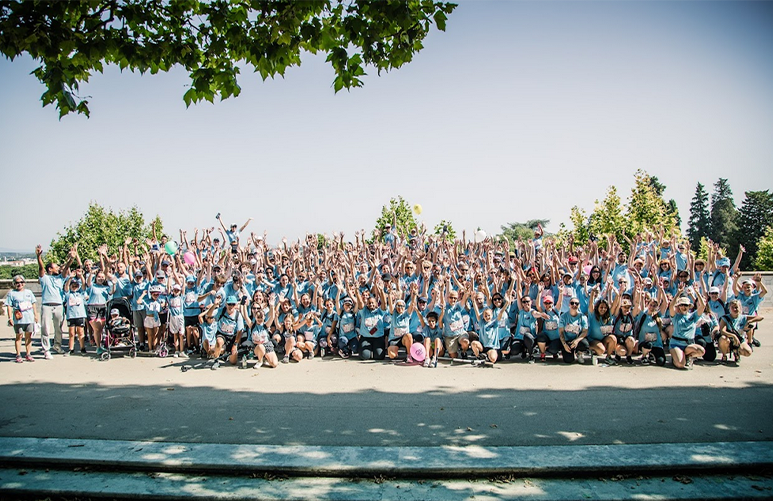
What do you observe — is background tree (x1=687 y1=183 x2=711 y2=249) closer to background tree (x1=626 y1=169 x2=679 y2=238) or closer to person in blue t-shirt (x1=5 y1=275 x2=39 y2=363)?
background tree (x1=626 y1=169 x2=679 y2=238)

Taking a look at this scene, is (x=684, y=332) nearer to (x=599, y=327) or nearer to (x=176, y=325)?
(x=599, y=327)

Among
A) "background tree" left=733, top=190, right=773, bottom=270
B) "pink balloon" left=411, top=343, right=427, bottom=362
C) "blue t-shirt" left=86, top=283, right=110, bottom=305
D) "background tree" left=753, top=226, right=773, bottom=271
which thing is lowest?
"pink balloon" left=411, top=343, right=427, bottom=362

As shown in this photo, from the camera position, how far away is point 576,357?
9.48 metres

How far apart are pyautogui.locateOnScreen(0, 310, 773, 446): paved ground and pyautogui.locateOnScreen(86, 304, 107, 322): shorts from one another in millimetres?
1677

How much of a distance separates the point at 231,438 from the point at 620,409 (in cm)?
495

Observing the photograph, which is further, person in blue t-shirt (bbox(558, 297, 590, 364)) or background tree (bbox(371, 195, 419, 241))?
background tree (bbox(371, 195, 419, 241))

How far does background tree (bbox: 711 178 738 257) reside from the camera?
63.4 m

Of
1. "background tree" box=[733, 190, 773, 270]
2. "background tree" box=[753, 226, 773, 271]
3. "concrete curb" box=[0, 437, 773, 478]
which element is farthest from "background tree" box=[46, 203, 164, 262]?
"background tree" box=[733, 190, 773, 270]

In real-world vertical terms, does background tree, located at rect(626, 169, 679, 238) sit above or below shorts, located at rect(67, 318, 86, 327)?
above

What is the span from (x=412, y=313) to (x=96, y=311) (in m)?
7.16

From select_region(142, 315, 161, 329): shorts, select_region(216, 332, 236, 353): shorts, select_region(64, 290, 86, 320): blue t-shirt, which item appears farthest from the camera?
select_region(64, 290, 86, 320): blue t-shirt

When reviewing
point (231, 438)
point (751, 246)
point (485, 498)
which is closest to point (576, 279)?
point (485, 498)

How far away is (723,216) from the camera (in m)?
68.6

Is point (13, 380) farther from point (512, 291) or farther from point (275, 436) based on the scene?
point (512, 291)
